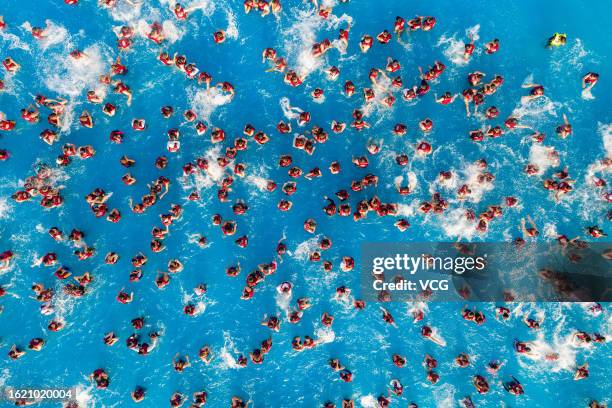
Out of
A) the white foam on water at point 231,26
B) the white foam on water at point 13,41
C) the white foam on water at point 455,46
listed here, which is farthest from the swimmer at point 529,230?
the white foam on water at point 13,41

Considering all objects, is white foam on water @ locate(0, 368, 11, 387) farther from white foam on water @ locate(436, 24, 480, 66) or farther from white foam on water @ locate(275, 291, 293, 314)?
white foam on water @ locate(436, 24, 480, 66)

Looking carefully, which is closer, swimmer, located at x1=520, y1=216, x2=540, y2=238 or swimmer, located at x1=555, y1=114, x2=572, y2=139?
swimmer, located at x1=555, y1=114, x2=572, y2=139

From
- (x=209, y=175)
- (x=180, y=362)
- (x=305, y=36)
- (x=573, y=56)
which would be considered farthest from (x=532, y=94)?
(x=180, y=362)

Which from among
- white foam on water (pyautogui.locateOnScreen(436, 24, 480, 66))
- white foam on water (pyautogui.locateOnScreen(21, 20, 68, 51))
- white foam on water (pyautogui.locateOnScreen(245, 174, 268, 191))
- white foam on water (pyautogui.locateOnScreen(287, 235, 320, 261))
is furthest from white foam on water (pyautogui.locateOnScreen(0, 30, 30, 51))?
white foam on water (pyautogui.locateOnScreen(436, 24, 480, 66))

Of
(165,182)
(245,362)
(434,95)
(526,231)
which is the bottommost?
(245,362)

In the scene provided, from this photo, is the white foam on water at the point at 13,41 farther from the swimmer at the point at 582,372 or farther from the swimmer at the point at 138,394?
the swimmer at the point at 582,372

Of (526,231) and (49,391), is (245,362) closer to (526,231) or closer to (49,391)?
(49,391)

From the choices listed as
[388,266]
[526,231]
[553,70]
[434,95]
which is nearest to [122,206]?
[388,266]
